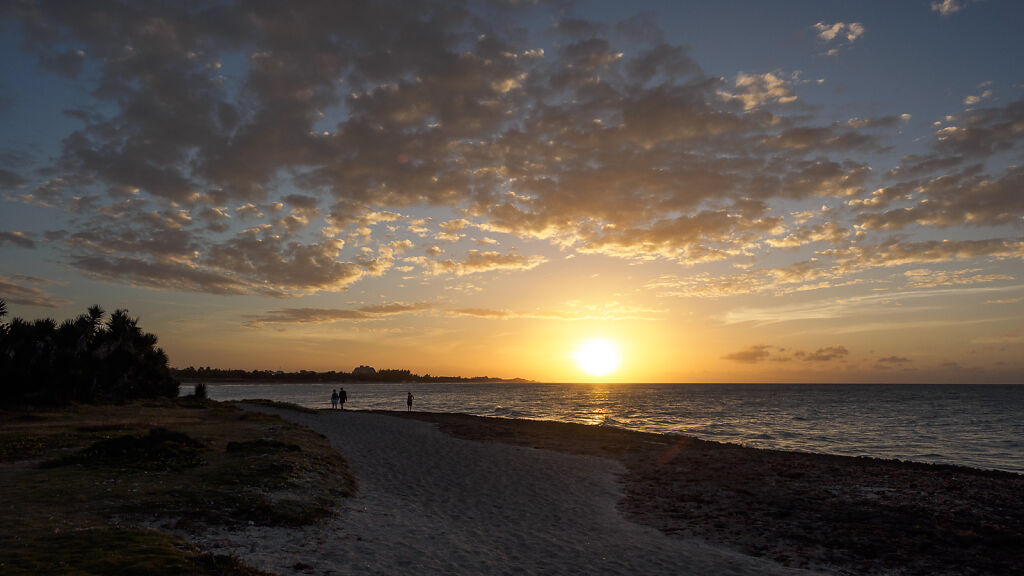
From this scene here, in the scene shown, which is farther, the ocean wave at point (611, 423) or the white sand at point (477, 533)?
the ocean wave at point (611, 423)

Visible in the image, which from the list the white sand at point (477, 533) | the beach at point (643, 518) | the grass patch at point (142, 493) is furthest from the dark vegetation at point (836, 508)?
the grass patch at point (142, 493)

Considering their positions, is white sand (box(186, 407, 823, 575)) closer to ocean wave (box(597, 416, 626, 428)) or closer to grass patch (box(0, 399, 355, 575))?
grass patch (box(0, 399, 355, 575))

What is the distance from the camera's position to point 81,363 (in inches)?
1994

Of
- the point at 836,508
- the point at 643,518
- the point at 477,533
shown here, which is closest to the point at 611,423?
the point at 836,508

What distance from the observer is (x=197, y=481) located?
1759 cm

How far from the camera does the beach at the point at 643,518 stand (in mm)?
13773

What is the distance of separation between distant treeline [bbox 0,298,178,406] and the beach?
34.7m

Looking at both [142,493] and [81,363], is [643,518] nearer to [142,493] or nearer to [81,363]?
[142,493]

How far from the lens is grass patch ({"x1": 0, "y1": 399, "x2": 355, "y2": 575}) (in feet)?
34.0

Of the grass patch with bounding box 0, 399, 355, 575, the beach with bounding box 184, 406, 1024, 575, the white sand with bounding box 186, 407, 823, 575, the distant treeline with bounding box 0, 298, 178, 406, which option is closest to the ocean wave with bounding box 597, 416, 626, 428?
the beach with bounding box 184, 406, 1024, 575

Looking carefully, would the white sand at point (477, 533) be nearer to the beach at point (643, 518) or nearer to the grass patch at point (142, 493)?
the beach at point (643, 518)

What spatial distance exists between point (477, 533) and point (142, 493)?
33.5ft

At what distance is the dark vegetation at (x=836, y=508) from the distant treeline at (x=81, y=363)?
47.7m

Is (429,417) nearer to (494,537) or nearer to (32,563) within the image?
(494,537)
